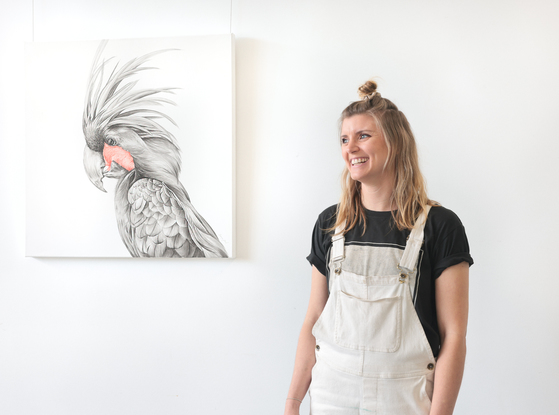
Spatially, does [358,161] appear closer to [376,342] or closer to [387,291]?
[387,291]

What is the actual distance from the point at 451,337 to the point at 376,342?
161mm

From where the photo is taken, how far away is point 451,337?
0.93 meters

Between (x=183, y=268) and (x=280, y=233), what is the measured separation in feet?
1.22

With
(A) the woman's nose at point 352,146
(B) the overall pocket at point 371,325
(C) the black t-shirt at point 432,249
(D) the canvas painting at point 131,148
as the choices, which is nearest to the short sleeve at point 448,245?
(C) the black t-shirt at point 432,249

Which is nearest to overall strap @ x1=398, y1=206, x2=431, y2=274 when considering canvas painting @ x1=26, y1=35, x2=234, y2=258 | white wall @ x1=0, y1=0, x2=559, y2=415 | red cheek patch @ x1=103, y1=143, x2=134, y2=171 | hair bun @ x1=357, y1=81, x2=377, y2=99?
hair bun @ x1=357, y1=81, x2=377, y2=99

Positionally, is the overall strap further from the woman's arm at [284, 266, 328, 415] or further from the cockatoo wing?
the cockatoo wing

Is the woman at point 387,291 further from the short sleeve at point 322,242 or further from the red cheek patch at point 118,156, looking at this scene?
the red cheek patch at point 118,156

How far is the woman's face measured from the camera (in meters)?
1.01

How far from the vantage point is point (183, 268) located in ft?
5.02

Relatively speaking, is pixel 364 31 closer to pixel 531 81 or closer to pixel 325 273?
pixel 531 81

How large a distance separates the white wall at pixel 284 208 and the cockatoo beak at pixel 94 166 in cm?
27

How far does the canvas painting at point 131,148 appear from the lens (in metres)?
1.48

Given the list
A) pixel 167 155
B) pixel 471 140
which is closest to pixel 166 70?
pixel 167 155

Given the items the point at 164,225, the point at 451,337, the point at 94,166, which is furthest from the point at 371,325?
the point at 94,166
